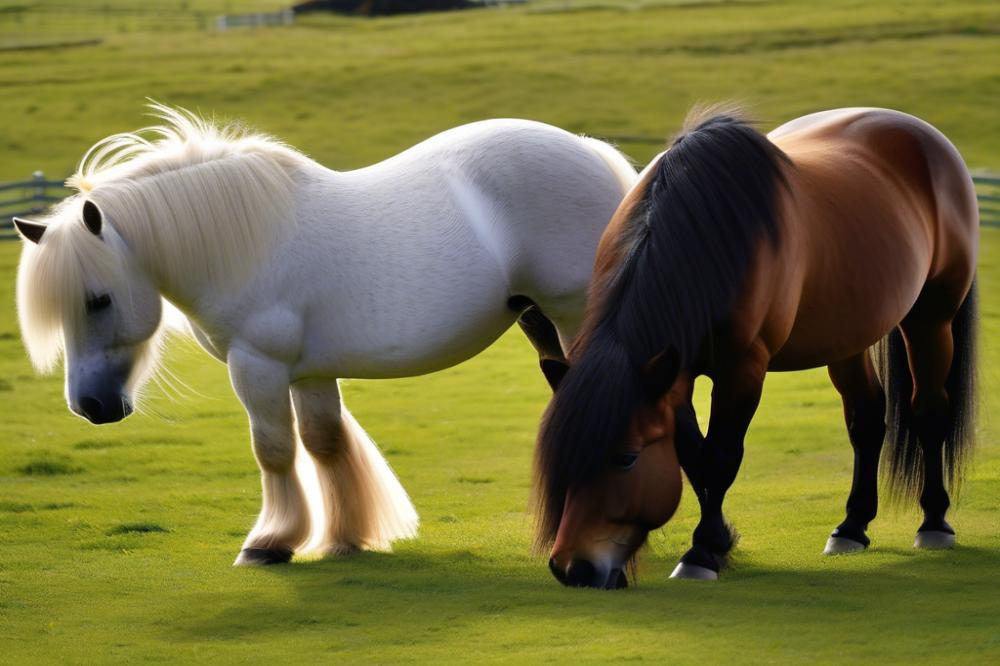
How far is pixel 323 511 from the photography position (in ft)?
23.5

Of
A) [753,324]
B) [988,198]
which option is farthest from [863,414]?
[988,198]

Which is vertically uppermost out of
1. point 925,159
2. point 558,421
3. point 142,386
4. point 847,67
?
point 925,159

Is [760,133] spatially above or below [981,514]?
above

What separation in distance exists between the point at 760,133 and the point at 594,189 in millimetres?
1147

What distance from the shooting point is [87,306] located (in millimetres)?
6492

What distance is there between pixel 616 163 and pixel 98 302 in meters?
2.58

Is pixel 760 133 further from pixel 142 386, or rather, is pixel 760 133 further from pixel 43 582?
pixel 43 582

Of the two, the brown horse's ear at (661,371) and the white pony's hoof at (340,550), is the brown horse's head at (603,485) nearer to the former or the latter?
the brown horse's ear at (661,371)

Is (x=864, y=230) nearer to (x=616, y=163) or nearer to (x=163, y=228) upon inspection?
(x=616, y=163)

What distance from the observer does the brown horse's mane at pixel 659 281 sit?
5059 millimetres

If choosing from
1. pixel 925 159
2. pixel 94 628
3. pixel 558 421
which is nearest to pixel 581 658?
pixel 558 421

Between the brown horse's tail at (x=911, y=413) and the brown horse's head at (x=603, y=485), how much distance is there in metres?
2.36

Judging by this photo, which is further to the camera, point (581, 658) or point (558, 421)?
point (558, 421)

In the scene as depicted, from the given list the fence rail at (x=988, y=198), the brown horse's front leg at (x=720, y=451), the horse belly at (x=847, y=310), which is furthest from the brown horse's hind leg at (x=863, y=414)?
the fence rail at (x=988, y=198)
